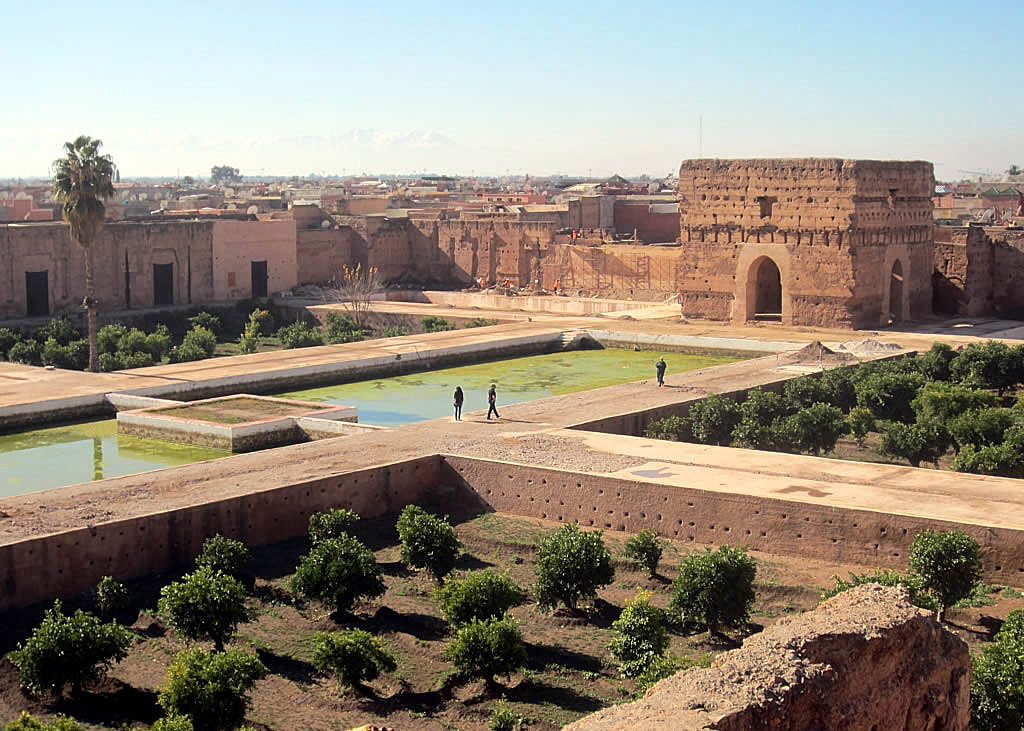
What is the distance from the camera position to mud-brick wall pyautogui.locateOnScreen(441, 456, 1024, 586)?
533 inches

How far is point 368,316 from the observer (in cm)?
3309

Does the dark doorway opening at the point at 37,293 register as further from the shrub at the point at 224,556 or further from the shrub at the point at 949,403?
the shrub at the point at 949,403

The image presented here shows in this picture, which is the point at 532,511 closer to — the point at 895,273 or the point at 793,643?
the point at 793,643

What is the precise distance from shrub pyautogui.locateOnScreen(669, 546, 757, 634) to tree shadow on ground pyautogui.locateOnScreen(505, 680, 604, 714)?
1.59 m

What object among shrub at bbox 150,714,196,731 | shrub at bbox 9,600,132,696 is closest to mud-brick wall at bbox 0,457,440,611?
shrub at bbox 9,600,132,696

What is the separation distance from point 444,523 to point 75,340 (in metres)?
16.6

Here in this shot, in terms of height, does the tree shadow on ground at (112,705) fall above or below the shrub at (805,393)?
below

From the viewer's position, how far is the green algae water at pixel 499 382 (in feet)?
73.2

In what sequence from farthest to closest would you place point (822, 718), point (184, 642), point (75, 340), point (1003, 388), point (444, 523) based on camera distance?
point (75, 340)
point (1003, 388)
point (444, 523)
point (184, 642)
point (822, 718)

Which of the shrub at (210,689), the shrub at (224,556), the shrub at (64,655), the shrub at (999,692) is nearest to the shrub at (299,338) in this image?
the shrub at (224,556)

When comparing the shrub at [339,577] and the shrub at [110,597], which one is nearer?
the shrub at [339,577]

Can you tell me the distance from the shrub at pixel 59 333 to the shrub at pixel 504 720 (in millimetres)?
19694

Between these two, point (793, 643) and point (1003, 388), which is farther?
point (1003, 388)

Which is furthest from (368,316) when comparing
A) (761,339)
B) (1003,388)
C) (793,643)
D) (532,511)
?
(793,643)
